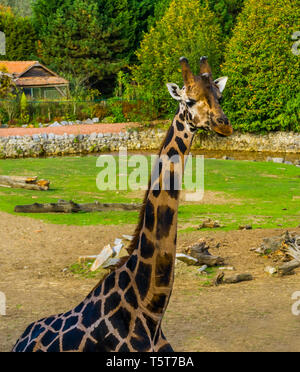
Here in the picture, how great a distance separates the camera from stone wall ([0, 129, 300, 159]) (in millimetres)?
39406

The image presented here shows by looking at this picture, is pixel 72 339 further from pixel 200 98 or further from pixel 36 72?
pixel 36 72

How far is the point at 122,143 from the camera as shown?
43781mm

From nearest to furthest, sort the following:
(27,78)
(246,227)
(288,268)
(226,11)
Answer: (288,268)
(246,227)
(27,78)
(226,11)

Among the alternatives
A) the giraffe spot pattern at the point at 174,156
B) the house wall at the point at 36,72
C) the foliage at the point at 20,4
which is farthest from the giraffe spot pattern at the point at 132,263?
the foliage at the point at 20,4

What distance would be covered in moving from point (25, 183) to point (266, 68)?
26.7m

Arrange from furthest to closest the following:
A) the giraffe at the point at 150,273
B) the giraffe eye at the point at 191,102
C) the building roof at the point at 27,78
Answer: the building roof at the point at 27,78 → the giraffe at the point at 150,273 → the giraffe eye at the point at 191,102

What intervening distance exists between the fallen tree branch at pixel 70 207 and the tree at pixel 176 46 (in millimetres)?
26477

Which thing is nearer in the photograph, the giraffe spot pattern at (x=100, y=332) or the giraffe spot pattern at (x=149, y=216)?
the giraffe spot pattern at (x=149, y=216)

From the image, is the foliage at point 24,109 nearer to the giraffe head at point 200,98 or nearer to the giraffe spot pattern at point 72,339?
the giraffe spot pattern at point 72,339

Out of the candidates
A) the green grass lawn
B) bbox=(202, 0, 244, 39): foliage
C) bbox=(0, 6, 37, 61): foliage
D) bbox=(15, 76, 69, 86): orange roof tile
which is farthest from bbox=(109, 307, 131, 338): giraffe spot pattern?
bbox=(0, 6, 37, 61): foliage

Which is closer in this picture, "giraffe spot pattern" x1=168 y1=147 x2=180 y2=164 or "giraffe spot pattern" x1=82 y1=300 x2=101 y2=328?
"giraffe spot pattern" x1=168 y1=147 x2=180 y2=164

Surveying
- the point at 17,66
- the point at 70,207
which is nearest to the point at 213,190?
the point at 70,207

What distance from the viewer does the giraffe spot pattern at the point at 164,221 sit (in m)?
4.96

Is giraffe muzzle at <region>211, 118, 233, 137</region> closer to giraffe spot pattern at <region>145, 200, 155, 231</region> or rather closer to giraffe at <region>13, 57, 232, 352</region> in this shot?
giraffe at <region>13, 57, 232, 352</region>
